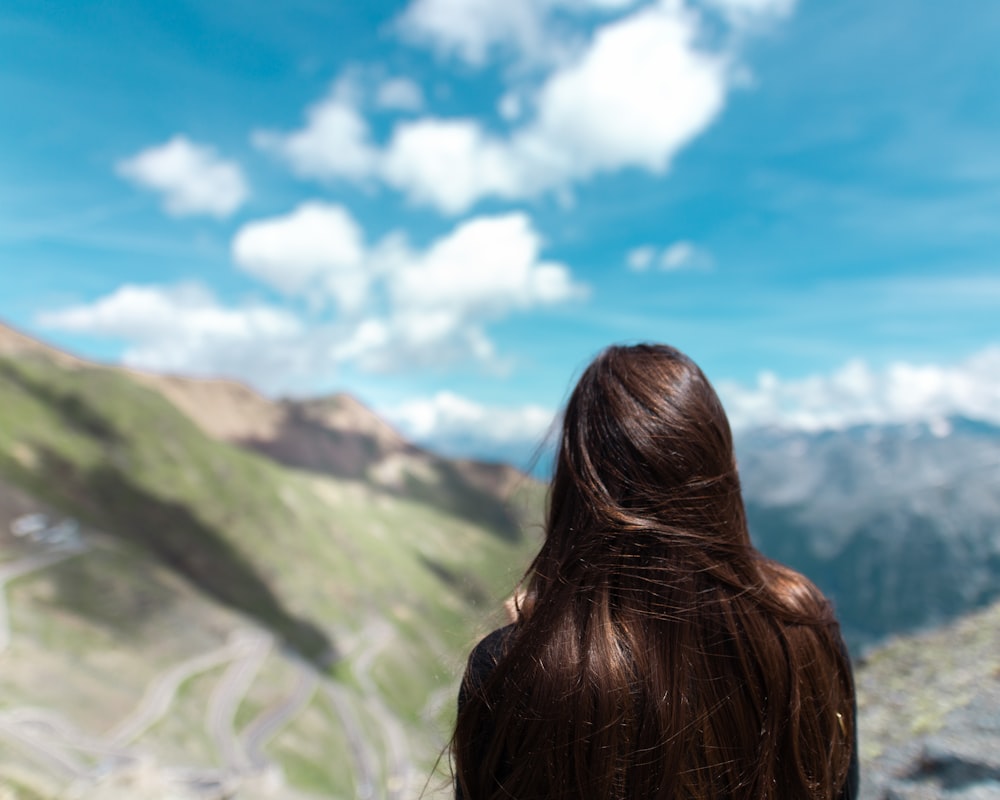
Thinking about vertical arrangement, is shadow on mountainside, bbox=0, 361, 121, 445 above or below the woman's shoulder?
above

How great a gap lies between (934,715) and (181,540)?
155258 mm

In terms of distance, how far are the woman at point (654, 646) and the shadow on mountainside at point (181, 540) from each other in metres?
138

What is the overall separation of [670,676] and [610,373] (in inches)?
73.0

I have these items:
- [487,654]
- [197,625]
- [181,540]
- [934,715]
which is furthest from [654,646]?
[181,540]

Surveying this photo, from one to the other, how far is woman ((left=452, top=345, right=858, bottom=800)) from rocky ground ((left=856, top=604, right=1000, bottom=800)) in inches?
63.9

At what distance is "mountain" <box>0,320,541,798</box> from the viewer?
64438mm

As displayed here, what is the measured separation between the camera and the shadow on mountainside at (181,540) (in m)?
129

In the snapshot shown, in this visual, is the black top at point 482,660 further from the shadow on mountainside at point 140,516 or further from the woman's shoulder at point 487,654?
the shadow on mountainside at point 140,516

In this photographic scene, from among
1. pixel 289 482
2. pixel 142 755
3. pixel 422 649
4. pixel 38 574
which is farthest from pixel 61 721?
pixel 289 482

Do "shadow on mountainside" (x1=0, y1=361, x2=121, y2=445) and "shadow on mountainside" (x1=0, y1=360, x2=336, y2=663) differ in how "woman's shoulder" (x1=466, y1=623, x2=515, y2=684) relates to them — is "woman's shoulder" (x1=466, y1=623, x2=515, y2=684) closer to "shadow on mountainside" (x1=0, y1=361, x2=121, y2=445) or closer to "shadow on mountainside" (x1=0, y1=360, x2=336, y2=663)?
"shadow on mountainside" (x1=0, y1=360, x2=336, y2=663)

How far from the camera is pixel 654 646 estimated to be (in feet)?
11.0

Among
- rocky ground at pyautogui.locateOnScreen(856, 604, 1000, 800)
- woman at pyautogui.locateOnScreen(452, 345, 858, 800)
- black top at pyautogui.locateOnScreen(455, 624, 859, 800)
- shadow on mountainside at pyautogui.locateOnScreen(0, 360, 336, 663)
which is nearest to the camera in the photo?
woman at pyautogui.locateOnScreen(452, 345, 858, 800)

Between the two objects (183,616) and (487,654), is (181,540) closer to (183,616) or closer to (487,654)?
(183,616)

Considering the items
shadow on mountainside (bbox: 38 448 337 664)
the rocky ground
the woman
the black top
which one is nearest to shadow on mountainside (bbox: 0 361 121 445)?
shadow on mountainside (bbox: 38 448 337 664)
